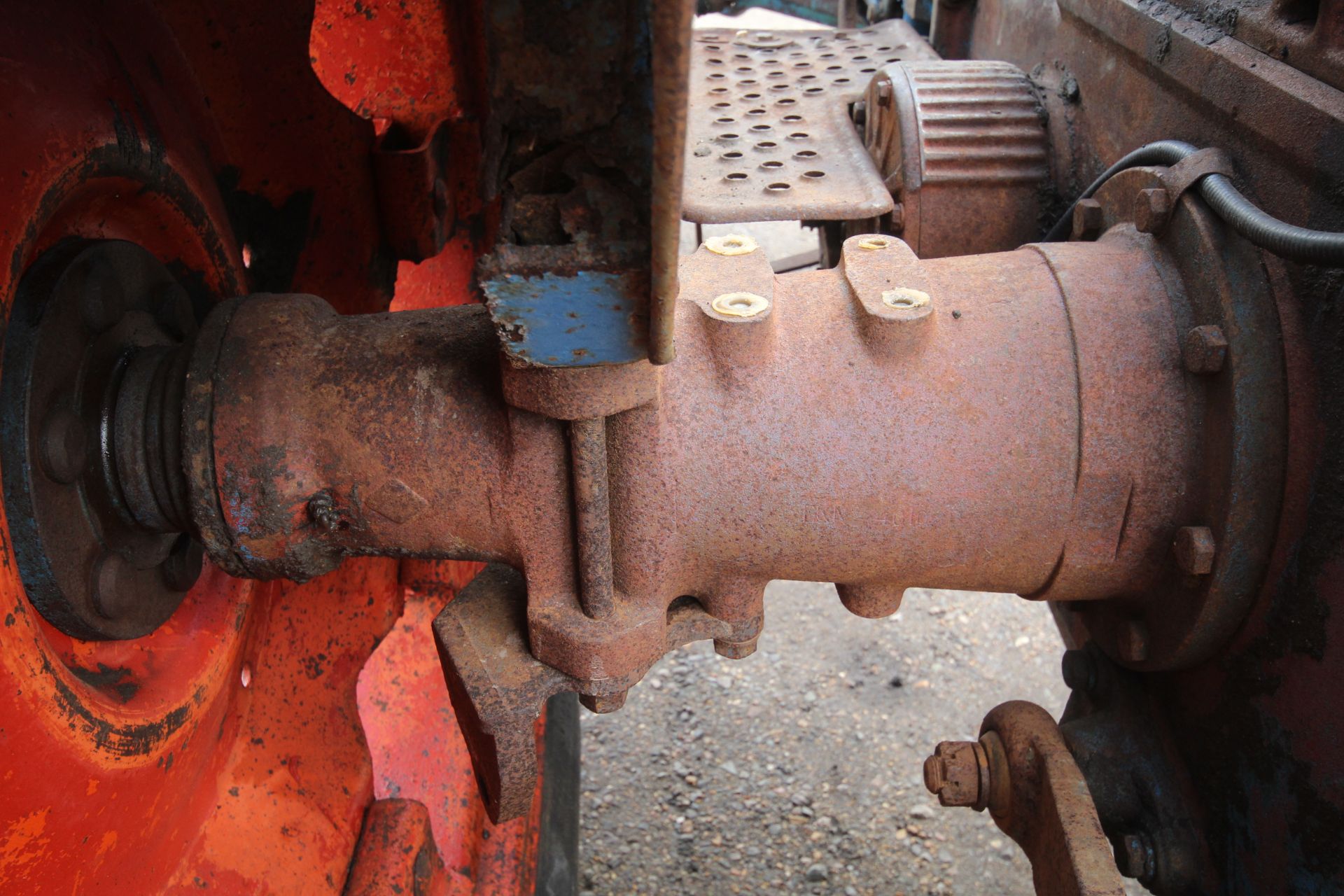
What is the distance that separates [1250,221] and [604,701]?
79 cm

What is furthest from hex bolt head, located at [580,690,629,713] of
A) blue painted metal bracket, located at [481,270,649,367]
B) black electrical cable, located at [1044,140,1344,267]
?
black electrical cable, located at [1044,140,1344,267]

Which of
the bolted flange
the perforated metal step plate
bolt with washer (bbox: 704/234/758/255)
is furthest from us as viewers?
the perforated metal step plate

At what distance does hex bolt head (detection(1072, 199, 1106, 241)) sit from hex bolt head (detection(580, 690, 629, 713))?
2.63ft

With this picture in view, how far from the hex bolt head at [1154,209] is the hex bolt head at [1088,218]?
133 mm

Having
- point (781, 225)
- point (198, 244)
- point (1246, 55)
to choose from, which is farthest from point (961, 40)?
point (781, 225)

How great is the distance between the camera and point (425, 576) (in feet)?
6.15

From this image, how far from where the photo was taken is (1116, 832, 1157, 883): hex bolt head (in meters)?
1.11

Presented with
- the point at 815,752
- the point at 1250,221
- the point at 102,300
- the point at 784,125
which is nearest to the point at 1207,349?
the point at 1250,221

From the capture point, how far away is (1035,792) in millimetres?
1166

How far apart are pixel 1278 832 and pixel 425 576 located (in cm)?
141

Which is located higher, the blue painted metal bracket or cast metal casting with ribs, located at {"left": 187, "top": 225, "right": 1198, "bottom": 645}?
the blue painted metal bracket

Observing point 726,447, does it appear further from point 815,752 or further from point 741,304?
point 815,752

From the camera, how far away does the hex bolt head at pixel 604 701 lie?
104 centimetres

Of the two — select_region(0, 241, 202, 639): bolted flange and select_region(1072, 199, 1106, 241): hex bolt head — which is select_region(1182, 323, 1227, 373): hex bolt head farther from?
select_region(0, 241, 202, 639): bolted flange
